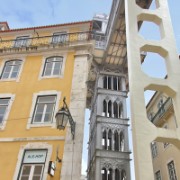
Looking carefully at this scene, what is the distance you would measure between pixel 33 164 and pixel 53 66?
18.8 feet

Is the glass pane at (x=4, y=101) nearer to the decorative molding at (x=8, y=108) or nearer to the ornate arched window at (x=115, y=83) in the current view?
the decorative molding at (x=8, y=108)

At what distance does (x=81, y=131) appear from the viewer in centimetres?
1044

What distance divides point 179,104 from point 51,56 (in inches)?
295

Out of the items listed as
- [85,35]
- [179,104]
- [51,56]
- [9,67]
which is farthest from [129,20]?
[9,67]

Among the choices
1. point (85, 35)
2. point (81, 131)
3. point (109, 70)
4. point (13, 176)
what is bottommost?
point (13, 176)

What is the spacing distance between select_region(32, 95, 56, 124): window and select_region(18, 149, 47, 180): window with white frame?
1.51 m

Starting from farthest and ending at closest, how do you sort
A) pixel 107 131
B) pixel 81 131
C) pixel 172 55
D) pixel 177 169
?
pixel 107 131
pixel 177 169
pixel 172 55
pixel 81 131

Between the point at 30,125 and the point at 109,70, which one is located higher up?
the point at 109,70

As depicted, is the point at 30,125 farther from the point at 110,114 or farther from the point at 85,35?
the point at 110,114

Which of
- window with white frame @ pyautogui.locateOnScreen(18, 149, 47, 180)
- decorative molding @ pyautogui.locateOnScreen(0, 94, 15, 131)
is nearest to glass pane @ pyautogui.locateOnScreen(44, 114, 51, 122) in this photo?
window with white frame @ pyautogui.locateOnScreen(18, 149, 47, 180)

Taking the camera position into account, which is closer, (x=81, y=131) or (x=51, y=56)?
(x=81, y=131)

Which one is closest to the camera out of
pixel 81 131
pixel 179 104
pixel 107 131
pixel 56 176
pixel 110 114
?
pixel 56 176

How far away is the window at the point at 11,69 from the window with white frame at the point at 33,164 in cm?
507

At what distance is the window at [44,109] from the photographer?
11.2 metres
